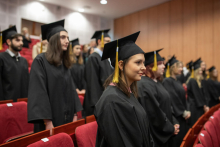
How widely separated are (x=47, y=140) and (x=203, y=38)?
31.3 ft

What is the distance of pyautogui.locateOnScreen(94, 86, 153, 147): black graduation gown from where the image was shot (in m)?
1.28

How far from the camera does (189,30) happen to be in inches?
373

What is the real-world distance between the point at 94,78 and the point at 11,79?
5.50ft

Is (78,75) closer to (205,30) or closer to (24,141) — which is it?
(24,141)

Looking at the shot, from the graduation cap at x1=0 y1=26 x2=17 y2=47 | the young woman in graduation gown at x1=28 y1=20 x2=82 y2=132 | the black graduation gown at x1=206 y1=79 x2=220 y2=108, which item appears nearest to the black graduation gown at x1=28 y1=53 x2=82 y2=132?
the young woman in graduation gown at x1=28 y1=20 x2=82 y2=132

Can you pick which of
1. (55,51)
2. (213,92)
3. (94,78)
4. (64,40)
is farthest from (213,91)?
(55,51)

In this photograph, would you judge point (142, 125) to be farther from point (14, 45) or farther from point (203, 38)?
point (203, 38)

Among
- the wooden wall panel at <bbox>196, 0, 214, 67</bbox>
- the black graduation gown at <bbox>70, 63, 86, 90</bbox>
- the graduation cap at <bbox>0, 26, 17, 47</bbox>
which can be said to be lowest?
the black graduation gown at <bbox>70, 63, 86, 90</bbox>

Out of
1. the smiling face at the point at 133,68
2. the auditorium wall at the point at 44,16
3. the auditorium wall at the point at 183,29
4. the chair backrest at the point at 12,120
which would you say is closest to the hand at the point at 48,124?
the chair backrest at the point at 12,120

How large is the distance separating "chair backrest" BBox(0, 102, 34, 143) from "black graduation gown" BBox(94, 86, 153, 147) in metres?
1.49

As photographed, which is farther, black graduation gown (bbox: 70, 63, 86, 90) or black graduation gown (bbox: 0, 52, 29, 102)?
black graduation gown (bbox: 70, 63, 86, 90)

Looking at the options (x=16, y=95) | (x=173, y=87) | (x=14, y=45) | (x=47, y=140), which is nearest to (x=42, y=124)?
(x=47, y=140)

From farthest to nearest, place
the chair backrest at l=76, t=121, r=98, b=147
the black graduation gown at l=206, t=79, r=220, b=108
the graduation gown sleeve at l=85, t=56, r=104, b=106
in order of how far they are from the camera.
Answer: the black graduation gown at l=206, t=79, r=220, b=108
the graduation gown sleeve at l=85, t=56, r=104, b=106
the chair backrest at l=76, t=121, r=98, b=147

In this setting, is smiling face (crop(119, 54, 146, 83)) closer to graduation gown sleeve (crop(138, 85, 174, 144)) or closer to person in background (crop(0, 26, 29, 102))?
graduation gown sleeve (crop(138, 85, 174, 144))
